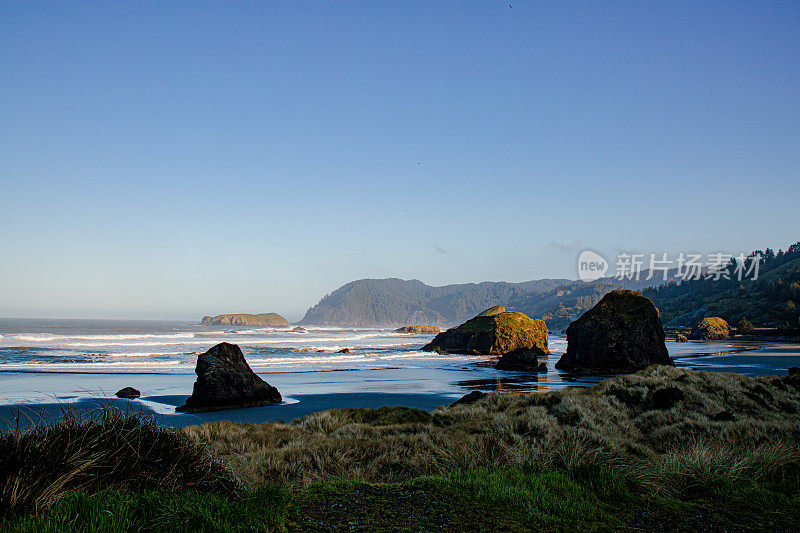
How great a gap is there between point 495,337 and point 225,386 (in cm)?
3935

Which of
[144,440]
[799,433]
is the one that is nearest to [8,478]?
[144,440]

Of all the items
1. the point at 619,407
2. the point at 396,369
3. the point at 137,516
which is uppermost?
the point at 137,516

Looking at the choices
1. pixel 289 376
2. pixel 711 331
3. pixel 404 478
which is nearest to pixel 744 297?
pixel 711 331

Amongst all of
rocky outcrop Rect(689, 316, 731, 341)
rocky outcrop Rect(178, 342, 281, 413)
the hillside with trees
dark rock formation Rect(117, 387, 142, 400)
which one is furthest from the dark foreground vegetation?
the hillside with trees

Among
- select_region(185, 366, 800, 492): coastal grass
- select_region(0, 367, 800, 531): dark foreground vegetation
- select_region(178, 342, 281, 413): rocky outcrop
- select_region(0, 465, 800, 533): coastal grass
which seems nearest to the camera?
select_region(0, 465, 800, 533): coastal grass

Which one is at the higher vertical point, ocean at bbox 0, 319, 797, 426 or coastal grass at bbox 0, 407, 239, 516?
coastal grass at bbox 0, 407, 239, 516

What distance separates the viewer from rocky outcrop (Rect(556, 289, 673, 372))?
37500mm

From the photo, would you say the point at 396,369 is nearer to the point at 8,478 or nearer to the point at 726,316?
the point at 8,478

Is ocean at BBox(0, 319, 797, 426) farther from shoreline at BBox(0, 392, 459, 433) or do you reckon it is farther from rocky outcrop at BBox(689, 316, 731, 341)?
rocky outcrop at BBox(689, 316, 731, 341)

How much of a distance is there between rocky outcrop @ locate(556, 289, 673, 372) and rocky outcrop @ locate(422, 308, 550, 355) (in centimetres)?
1365

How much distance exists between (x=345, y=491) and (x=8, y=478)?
302cm

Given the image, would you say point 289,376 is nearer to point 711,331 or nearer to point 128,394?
point 128,394

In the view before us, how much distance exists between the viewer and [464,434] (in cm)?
964

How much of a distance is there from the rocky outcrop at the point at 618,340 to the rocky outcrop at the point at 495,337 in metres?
13.6
